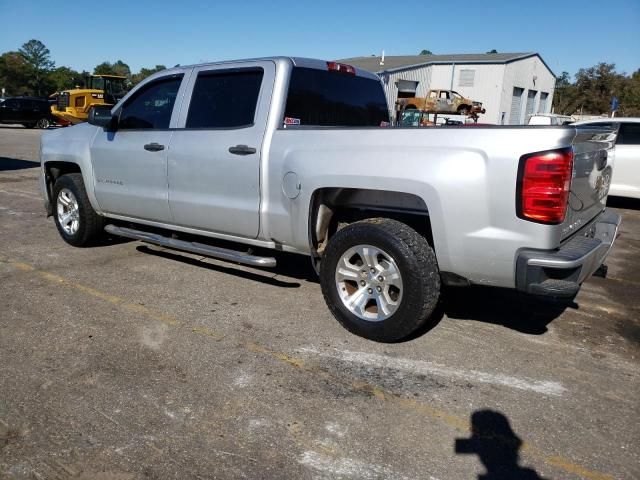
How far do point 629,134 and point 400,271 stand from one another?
8.30 m

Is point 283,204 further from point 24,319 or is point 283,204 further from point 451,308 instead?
point 24,319

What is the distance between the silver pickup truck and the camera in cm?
305

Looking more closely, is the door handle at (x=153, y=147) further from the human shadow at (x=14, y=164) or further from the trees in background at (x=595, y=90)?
the trees in background at (x=595, y=90)

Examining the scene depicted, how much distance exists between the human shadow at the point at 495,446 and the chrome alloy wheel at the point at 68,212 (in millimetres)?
4677

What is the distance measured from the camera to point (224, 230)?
4.47m

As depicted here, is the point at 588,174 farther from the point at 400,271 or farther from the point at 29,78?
the point at 29,78

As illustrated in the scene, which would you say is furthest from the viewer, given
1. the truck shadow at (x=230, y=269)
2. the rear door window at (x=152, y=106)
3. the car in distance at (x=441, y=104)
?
the car in distance at (x=441, y=104)

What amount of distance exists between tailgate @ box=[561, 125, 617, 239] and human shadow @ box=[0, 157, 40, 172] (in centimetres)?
1288

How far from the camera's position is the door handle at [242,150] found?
4082 millimetres

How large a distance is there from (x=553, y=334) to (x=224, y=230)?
276 cm

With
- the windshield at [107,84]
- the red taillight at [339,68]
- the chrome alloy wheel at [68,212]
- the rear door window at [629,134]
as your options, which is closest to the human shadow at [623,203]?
the rear door window at [629,134]

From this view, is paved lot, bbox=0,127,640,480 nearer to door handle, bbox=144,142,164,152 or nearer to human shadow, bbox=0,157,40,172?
door handle, bbox=144,142,164,152

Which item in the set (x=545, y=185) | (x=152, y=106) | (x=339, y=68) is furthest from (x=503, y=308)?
(x=152, y=106)

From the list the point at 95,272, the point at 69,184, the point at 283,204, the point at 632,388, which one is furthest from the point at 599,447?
the point at 69,184
